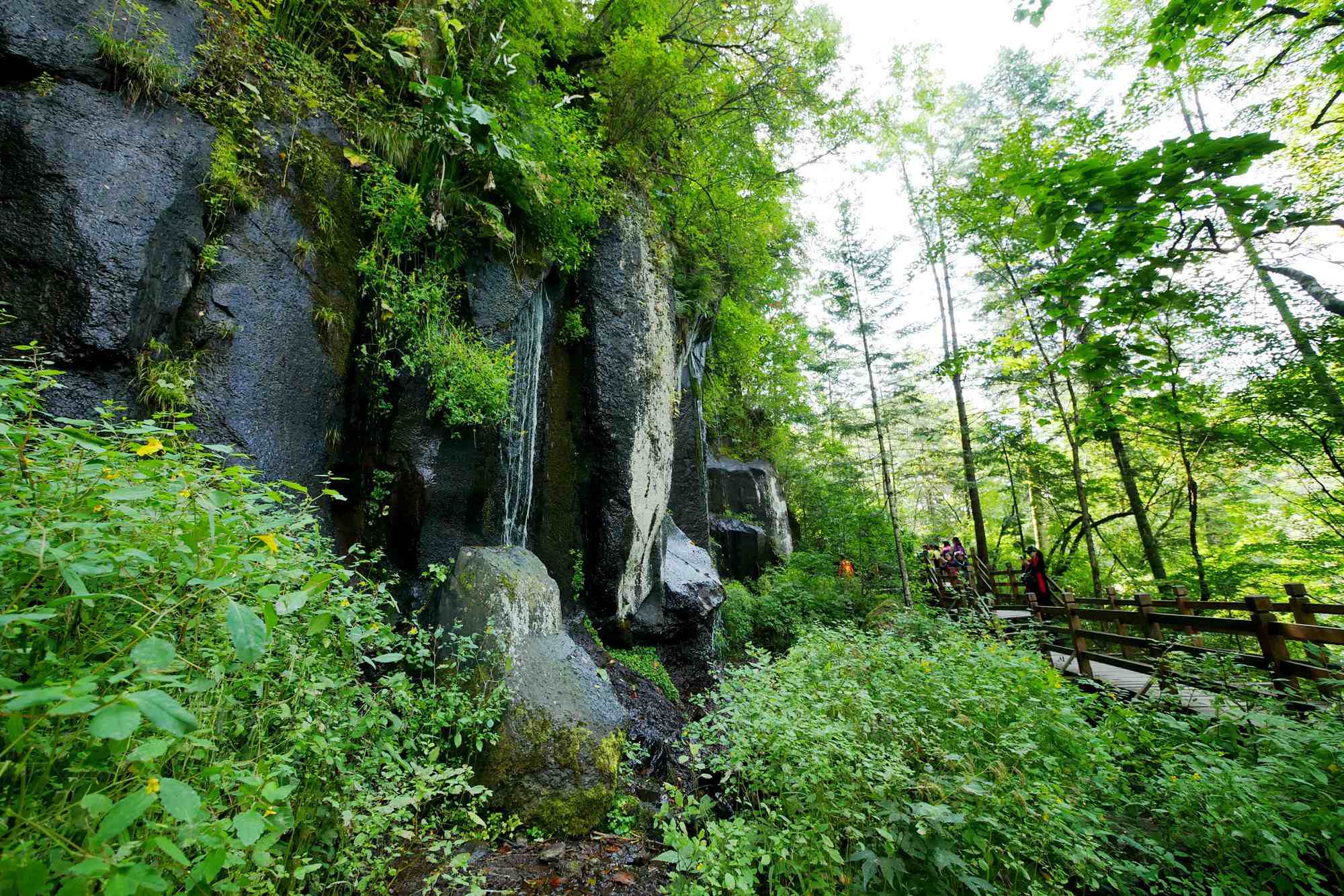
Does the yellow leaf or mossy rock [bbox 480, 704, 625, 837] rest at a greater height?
the yellow leaf

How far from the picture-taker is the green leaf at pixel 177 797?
1.06m

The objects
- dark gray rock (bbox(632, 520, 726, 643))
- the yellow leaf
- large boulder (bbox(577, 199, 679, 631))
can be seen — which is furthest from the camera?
dark gray rock (bbox(632, 520, 726, 643))

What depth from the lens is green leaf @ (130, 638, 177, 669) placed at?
114 cm

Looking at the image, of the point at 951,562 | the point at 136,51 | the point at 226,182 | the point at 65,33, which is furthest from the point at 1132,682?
the point at 65,33

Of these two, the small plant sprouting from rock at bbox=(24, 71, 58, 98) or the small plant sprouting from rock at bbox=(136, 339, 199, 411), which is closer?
the small plant sprouting from rock at bbox=(24, 71, 58, 98)

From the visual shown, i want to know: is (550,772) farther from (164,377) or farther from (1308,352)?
(1308,352)

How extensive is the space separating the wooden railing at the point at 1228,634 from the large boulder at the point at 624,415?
6.16 m

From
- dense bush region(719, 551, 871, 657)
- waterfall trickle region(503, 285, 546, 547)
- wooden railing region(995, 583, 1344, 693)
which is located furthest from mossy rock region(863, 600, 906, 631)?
waterfall trickle region(503, 285, 546, 547)

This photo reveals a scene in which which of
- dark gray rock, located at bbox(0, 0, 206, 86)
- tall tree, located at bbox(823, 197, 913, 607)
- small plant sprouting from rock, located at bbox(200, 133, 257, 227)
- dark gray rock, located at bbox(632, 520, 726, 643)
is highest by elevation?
tall tree, located at bbox(823, 197, 913, 607)

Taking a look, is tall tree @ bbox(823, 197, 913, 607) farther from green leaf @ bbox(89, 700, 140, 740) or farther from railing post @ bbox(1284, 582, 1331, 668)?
green leaf @ bbox(89, 700, 140, 740)

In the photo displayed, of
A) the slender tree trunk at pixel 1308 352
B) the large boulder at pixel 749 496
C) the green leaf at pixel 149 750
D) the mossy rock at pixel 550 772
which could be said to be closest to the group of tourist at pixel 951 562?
the large boulder at pixel 749 496

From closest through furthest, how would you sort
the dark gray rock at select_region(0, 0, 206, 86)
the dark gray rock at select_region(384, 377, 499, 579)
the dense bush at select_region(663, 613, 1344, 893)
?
the dense bush at select_region(663, 613, 1344, 893) → the dark gray rock at select_region(0, 0, 206, 86) → the dark gray rock at select_region(384, 377, 499, 579)

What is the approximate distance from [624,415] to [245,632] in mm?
6313

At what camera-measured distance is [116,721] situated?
973 millimetres
